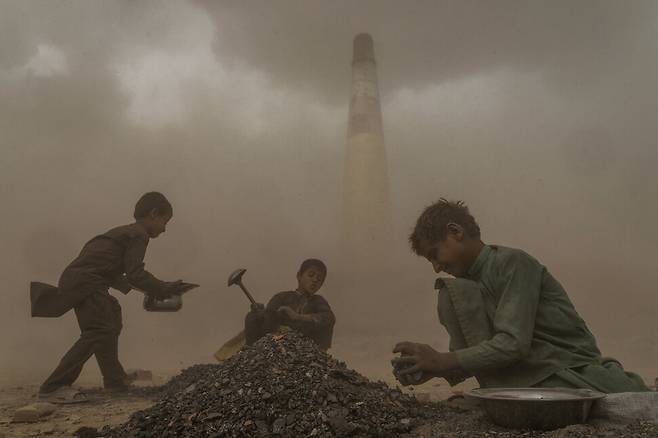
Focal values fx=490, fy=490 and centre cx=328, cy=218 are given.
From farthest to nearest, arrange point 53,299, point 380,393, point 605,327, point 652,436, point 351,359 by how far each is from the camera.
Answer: point 605,327, point 351,359, point 53,299, point 380,393, point 652,436

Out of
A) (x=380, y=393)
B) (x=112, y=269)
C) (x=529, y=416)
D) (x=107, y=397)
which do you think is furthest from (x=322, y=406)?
(x=112, y=269)

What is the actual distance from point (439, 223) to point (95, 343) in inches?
129

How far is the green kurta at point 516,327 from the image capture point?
2.05 m

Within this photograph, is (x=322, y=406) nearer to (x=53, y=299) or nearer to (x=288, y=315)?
(x=288, y=315)

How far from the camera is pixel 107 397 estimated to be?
4.05 metres

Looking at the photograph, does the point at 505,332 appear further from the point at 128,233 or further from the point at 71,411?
the point at 128,233

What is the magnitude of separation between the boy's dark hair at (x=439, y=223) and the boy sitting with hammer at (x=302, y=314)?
211 centimetres

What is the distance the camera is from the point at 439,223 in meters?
2.49

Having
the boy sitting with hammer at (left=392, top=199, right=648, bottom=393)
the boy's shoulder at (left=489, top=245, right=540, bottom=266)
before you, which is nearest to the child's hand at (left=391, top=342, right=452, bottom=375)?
the boy sitting with hammer at (left=392, top=199, right=648, bottom=393)

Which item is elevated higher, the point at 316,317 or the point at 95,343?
the point at 316,317

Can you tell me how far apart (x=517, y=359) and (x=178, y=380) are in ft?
11.1

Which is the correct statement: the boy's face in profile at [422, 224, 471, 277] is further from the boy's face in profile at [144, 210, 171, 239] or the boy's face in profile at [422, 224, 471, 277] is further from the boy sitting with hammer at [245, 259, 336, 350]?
the boy's face in profile at [144, 210, 171, 239]

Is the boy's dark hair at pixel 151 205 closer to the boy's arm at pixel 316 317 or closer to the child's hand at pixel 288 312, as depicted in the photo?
the child's hand at pixel 288 312

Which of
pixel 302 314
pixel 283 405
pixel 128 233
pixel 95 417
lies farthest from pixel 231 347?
pixel 283 405
